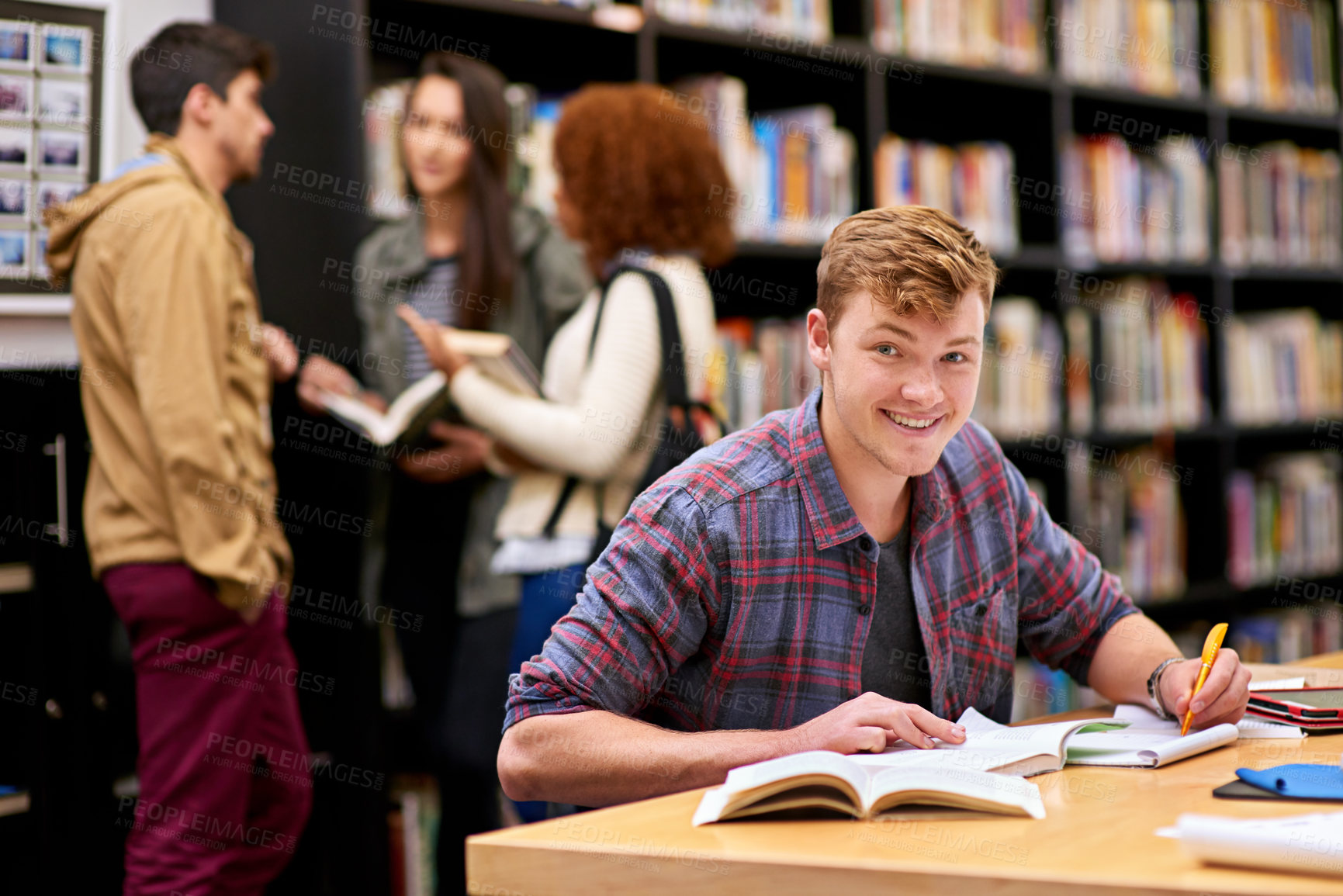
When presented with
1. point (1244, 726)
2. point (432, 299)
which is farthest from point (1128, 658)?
point (432, 299)

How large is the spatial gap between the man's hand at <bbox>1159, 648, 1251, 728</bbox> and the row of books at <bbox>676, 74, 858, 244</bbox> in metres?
1.55

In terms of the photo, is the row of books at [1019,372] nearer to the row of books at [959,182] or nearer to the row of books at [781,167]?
the row of books at [959,182]

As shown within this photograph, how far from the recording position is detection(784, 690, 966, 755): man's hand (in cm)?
113

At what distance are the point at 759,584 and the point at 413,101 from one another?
1420mm

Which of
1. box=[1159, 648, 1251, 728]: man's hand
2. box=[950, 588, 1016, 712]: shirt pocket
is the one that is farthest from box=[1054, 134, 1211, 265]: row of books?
box=[1159, 648, 1251, 728]: man's hand

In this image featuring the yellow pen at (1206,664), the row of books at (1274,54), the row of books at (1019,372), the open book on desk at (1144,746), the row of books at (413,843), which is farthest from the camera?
the row of books at (1274,54)

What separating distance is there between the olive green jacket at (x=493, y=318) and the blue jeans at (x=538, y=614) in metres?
0.23

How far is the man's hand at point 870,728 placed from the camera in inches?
44.4

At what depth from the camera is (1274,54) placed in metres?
4.07

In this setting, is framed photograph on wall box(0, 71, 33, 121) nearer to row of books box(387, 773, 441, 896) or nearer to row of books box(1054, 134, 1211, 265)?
row of books box(387, 773, 441, 896)

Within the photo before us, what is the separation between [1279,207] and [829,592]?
3383 millimetres

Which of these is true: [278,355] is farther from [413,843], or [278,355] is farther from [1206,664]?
[1206,664]

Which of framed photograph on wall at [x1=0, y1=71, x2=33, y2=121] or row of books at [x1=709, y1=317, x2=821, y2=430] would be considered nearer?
framed photograph on wall at [x1=0, y1=71, x2=33, y2=121]

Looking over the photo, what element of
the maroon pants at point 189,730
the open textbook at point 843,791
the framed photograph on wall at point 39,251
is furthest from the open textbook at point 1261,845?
the framed photograph on wall at point 39,251
